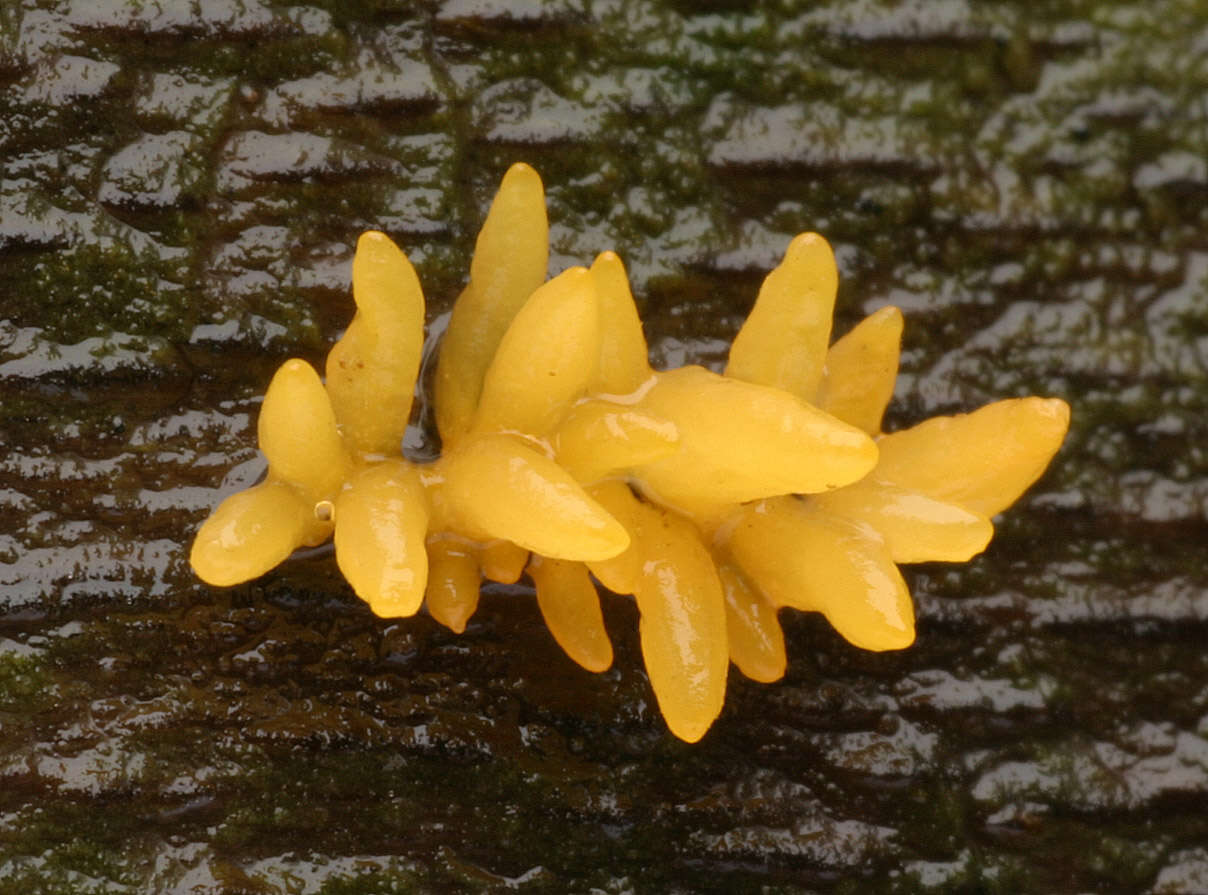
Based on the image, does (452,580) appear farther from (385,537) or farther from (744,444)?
(744,444)

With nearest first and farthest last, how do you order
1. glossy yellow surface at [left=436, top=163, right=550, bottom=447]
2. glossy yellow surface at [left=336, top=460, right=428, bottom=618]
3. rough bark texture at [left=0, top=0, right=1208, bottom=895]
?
1. glossy yellow surface at [left=336, top=460, right=428, bottom=618]
2. glossy yellow surface at [left=436, top=163, right=550, bottom=447]
3. rough bark texture at [left=0, top=0, right=1208, bottom=895]

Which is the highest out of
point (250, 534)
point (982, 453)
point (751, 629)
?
point (982, 453)

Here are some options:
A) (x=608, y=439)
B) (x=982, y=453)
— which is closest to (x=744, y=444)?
(x=608, y=439)

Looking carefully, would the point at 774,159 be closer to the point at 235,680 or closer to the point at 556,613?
the point at 556,613

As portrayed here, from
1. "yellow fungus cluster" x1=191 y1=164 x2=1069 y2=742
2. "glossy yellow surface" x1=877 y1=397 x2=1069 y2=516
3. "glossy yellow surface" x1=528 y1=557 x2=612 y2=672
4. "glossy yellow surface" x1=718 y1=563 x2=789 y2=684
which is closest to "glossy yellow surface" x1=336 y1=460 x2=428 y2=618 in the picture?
A: "yellow fungus cluster" x1=191 y1=164 x2=1069 y2=742

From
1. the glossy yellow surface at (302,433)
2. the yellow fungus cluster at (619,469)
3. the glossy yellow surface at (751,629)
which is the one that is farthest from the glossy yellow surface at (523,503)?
the glossy yellow surface at (751,629)

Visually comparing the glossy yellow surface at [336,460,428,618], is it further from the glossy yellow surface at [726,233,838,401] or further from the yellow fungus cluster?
the glossy yellow surface at [726,233,838,401]

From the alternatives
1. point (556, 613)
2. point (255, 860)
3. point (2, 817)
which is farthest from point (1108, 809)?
point (2, 817)
